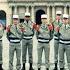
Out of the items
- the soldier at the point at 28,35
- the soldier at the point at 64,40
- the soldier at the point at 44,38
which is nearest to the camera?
the soldier at the point at 64,40

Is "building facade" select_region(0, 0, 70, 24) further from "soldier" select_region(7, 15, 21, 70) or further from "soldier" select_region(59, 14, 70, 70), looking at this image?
"soldier" select_region(59, 14, 70, 70)

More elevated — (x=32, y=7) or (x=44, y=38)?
(x=32, y=7)

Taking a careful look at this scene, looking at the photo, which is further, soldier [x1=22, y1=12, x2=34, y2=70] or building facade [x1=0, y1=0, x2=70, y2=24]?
building facade [x1=0, y1=0, x2=70, y2=24]

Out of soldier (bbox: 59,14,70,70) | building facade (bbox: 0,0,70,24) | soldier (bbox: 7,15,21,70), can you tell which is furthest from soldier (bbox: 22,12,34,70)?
building facade (bbox: 0,0,70,24)

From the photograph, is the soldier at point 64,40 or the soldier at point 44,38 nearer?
the soldier at point 64,40

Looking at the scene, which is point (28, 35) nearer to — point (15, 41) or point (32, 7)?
point (15, 41)

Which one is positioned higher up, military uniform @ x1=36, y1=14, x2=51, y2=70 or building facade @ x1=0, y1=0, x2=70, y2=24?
building facade @ x1=0, y1=0, x2=70, y2=24

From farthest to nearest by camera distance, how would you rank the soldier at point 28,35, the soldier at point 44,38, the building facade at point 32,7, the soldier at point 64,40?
the building facade at point 32,7, the soldier at point 28,35, the soldier at point 44,38, the soldier at point 64,40

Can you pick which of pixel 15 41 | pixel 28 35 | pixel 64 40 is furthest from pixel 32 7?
pixel 64 40

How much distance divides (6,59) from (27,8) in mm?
48330

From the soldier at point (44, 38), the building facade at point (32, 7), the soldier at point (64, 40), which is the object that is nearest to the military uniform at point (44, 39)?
the soldier at point (44, 38)

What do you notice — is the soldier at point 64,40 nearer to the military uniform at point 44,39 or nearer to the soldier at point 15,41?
the military uniform at point 44,39

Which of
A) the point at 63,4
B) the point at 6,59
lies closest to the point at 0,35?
the point at 6,59

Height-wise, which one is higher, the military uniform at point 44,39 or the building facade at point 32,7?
the building facade at point 32,7
